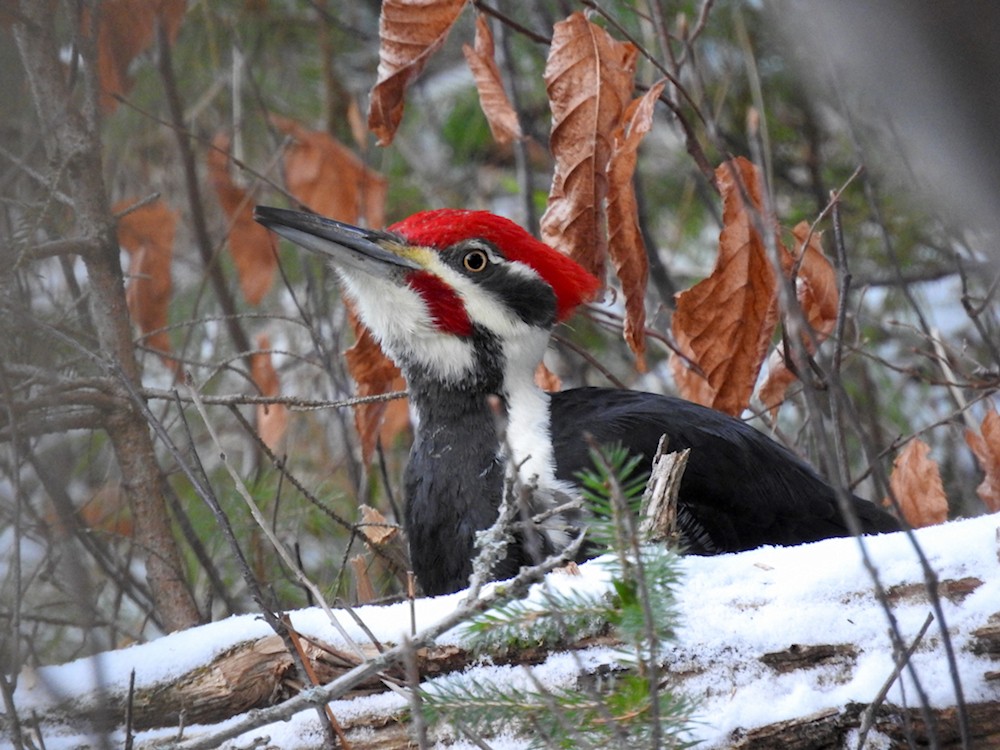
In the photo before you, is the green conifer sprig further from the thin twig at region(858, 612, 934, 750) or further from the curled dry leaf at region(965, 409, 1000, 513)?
the curled dry leaf at region(965, 409, 1000, 513)

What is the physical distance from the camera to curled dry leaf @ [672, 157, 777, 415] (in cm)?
302

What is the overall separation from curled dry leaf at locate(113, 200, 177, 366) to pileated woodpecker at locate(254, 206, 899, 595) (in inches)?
34.4

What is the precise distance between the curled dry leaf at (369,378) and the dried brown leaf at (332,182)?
2.38 ft

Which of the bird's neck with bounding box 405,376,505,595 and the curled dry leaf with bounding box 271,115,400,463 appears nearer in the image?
the bird's neck with bounding box 405,376,505,595

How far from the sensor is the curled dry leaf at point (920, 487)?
3195 millimetres

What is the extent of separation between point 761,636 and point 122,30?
2.69 meters

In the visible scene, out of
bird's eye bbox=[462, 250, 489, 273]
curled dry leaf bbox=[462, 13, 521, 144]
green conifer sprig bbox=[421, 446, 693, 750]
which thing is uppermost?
curled dry leaf bbox=[462, 13, 521, 144]

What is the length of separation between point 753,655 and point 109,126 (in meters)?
3.88

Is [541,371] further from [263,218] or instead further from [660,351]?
[660,351]

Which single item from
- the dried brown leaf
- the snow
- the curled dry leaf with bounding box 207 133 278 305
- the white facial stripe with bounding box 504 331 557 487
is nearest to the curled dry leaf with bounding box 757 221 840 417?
the white facial stripe with bounding box 504 331 557 487

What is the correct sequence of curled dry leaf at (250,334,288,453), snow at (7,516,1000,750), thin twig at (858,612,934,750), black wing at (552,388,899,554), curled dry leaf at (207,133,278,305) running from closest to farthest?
thin twig at (858,612,934,750) < snow at (7,516,1000,750) < black wing at (552,388,899,554) < curled dry leaf at (250,334,288,453) < curled dry leaf at (207,133,278,305)

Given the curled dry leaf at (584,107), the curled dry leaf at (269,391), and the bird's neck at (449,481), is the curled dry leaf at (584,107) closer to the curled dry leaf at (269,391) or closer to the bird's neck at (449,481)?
the bird's neck at (449,481)

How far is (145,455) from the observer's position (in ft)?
10.4

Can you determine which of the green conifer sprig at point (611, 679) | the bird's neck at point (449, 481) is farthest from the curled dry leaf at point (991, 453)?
the green conifer sprig at point (611, 679)
